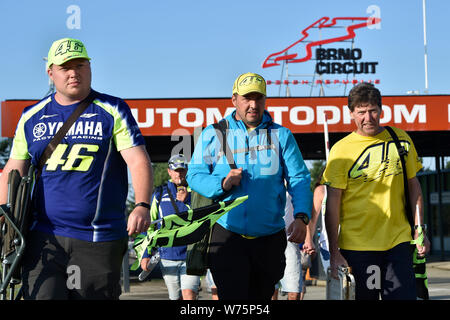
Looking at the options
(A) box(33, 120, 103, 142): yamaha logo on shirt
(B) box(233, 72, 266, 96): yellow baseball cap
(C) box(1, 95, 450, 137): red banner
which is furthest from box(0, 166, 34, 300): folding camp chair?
(C) box(1, 95, 450, 137): red banner

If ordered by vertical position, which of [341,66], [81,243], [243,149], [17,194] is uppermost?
[341,66]

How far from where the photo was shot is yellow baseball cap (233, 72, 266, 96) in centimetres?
532

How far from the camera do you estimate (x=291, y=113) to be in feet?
65.3

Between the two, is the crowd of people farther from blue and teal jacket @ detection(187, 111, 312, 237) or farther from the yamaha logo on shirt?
the yamaha logo on shirt

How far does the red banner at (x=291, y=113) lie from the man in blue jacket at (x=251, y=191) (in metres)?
13.4

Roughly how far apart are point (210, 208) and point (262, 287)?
2.33ft

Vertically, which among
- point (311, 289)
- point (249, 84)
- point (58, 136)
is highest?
point (249, 84)

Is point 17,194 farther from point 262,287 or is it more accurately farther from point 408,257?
point 408,257

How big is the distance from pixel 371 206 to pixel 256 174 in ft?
2.82

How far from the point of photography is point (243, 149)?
5.31 meters

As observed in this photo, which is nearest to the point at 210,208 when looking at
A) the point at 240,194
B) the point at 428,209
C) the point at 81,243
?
the point at 240,194

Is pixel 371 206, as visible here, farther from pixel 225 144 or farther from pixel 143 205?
pixel 143 205

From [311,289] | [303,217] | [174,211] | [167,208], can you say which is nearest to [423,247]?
[303,217]
